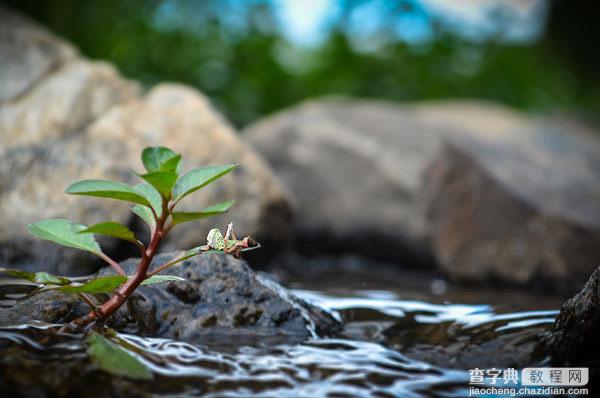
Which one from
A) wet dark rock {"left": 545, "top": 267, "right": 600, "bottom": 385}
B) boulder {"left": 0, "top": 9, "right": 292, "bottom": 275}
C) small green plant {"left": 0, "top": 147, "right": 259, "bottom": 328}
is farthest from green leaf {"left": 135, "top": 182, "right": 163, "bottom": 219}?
boulder {"left": 0, "top": 9, "right": 292, "bottom": 275}

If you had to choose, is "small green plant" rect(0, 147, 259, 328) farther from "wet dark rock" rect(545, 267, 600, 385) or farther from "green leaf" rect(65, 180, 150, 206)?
"wet dark rock" rect(545, 267, 600, 385)

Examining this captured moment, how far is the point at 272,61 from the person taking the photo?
7016 mm

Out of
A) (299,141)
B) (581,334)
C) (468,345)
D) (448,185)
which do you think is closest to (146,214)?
(468,345)

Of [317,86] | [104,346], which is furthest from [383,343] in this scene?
[317,86]

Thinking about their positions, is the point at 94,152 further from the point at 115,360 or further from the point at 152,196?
the point at 115,360

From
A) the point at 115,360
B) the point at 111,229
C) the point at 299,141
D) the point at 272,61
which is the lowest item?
the point at 115,360

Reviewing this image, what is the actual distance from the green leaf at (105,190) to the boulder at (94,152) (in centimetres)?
188

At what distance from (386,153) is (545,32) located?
17.8ft

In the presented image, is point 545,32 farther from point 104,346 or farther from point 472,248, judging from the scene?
point 104,346

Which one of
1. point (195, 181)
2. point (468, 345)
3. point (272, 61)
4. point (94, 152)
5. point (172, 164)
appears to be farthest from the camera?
point (272, 61)

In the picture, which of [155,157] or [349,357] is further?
[349,357]

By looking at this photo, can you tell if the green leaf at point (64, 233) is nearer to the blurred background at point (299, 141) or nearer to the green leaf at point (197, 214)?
the green leaf at point (197, 214)

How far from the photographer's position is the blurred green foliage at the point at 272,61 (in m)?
6.35

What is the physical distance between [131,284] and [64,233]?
0.23 metres
